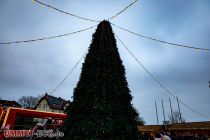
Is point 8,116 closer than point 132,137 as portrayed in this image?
No

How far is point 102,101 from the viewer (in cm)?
744

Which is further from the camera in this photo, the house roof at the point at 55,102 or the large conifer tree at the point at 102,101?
the house roof at the point at 55,102

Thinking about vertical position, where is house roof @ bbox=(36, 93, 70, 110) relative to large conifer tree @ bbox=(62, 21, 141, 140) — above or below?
above

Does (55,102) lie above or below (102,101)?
above

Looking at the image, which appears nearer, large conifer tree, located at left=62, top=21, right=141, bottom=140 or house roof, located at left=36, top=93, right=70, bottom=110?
large conifer tree, located at left=62, top=21, right=141, bottom=140

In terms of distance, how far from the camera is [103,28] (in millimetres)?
9602

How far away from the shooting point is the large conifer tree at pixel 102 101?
23.1 ft

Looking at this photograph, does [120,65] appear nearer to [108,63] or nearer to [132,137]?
[108,63]

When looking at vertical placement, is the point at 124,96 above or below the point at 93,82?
below

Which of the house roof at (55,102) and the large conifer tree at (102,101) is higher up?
the house roof at (55,102)

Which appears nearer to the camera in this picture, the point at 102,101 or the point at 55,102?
the point at 102,101

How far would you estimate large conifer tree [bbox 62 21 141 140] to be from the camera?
703 centimetres

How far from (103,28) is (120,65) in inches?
79.3

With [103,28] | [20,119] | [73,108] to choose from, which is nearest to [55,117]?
[20,119]
